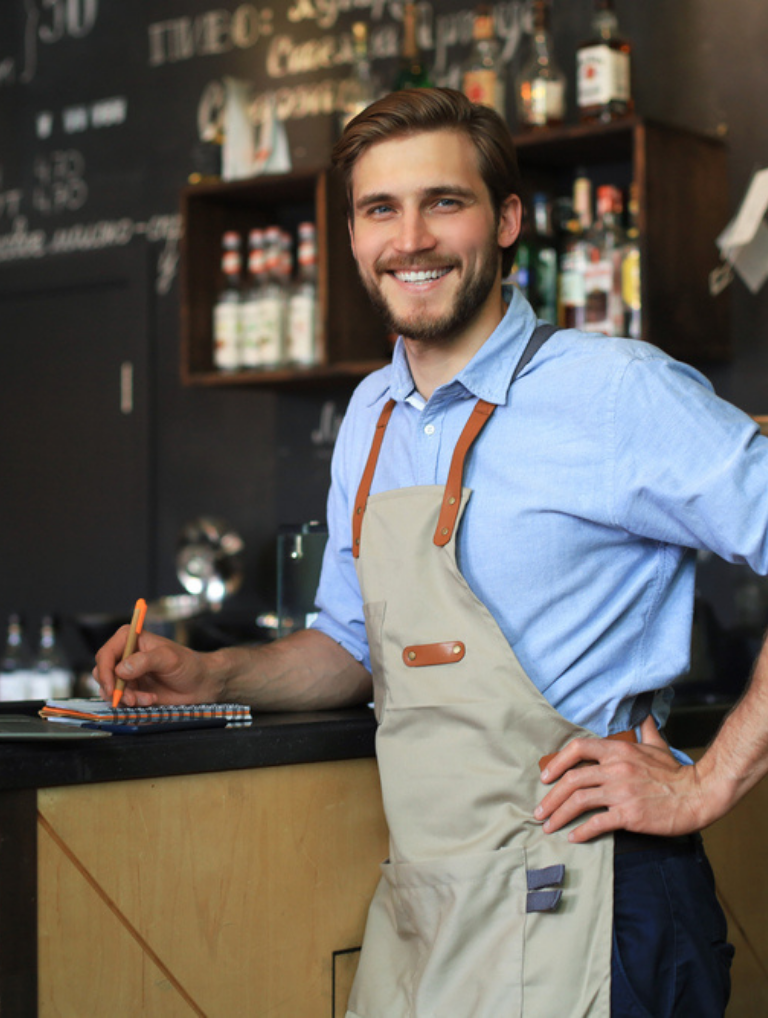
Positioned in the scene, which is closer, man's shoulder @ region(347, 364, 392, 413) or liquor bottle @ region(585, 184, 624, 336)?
man's shoulder @ region(347, 364, 392, 413)

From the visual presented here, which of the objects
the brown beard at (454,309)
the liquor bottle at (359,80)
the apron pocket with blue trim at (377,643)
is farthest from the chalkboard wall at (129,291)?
the apron pocket with blue trim at (377,643)

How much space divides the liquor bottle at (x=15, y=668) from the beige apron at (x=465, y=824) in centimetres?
227

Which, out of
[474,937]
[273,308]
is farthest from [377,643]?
[273,308]

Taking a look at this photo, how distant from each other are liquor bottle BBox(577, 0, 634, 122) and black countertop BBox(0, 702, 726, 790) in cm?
Result: 151

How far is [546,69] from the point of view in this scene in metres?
2.94

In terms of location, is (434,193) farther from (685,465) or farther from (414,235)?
(685,465)

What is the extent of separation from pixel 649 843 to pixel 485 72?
1.96m

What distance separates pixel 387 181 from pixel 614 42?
140cm

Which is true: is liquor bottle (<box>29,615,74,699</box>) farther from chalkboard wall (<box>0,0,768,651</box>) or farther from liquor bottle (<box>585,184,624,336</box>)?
liquor bottle (<box>585,184,624,336</box>)

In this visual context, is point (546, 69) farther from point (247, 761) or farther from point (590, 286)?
point (247, 761)

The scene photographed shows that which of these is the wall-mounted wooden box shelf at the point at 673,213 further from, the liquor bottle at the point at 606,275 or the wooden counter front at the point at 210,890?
the wooden counter front at the point at 210,890

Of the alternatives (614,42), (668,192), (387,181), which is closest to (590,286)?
(668,192)

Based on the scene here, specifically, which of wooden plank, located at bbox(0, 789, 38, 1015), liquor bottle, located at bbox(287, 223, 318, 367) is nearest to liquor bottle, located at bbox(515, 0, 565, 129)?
liquor bottle, located at bbox(287, 223, 318, 367)

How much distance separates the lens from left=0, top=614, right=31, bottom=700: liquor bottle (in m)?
3.53
